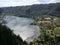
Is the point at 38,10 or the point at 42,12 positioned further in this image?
the point at 38,10

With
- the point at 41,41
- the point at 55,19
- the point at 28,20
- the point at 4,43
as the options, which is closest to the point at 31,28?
the point at 28,20

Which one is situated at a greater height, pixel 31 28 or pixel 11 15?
pixel 11 15

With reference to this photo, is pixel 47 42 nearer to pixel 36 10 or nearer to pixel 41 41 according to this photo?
pixel 41 41

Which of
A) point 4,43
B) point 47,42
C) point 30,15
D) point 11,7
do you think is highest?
point 4,43

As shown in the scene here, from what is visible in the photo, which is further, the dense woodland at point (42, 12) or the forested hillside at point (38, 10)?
the forested hillside at point (38, 10)

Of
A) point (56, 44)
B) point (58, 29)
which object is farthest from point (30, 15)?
point (56, 44)

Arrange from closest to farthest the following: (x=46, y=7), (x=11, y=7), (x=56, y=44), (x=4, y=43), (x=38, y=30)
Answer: (x=4, y=43)
(x=56, y=44)
(x=11, y=7)
(x=38, y=30)
(x=46, y=7)

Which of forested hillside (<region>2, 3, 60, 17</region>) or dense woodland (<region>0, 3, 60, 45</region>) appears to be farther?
forested hillside (<region>2, 3, 60, 17</region>)

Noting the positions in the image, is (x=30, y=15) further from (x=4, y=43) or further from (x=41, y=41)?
(x=4, y=43)

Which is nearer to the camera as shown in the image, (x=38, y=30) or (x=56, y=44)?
(x=56, y=44)

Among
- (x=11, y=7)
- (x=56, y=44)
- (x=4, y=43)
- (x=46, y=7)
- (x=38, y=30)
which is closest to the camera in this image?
(x=4, y=43)
